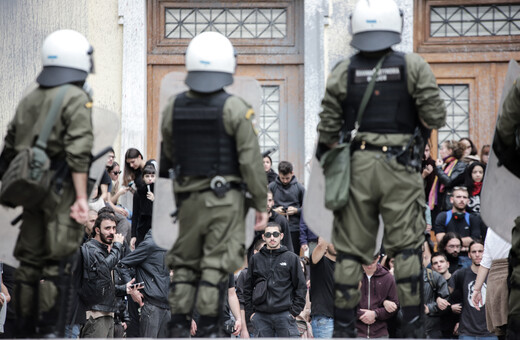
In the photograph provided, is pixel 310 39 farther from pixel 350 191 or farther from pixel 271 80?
pixel 350 191

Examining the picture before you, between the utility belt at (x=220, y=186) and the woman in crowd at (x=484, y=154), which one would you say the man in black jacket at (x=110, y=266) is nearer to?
the utility belt at (x=220, y=186)

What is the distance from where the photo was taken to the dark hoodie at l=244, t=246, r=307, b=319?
1121cm

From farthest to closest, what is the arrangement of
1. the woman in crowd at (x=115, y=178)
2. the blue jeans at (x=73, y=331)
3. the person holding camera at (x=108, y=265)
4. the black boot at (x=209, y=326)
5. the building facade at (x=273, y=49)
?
the building facade at (x=273, y=49) → the woman in crowd at (x=115, y=178) → the person holding camera at (x=108, y=265) → the blue jeans at (x=73, y=331) → the black boot at (x=209, y=326)

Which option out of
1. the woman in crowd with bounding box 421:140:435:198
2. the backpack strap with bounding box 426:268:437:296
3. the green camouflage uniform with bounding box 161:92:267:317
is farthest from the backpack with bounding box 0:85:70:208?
the woman in crowd with bounding box 421:140:435:198

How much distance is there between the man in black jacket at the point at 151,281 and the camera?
447 inches

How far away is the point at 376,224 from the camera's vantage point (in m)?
7.42

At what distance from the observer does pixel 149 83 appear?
15.2 metres

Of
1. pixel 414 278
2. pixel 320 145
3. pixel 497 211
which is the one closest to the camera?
pixel 414 278

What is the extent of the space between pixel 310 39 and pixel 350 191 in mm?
7661

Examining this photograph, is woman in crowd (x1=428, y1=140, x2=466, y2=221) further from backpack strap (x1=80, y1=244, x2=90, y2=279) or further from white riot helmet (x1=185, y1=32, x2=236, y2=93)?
white riot helmet (x1=185, y1=32, x2=236, y2=93)

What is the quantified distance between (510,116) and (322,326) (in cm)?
424

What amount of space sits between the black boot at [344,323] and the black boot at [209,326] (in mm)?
865

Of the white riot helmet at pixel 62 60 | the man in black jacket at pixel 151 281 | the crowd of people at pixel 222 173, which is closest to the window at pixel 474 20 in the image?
the man in black jacket at pixel 151 281

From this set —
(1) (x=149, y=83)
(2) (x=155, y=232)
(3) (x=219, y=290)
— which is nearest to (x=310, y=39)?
(1) (x=149, y=83)
